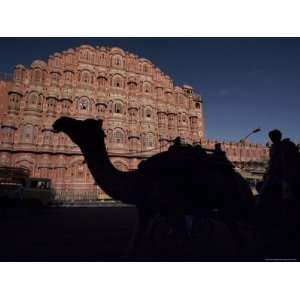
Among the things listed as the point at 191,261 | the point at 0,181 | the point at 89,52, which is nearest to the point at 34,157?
the point at 0,181

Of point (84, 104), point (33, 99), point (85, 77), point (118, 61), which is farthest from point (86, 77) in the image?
point (33, 99)

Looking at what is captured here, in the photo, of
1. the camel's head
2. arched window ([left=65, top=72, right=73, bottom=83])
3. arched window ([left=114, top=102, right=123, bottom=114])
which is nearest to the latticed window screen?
arched window ([left=114, top=102, right=123, bottom=114])

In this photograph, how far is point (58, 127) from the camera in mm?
4078

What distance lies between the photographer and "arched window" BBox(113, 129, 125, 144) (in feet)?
91.2

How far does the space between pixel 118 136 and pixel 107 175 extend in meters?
24.2

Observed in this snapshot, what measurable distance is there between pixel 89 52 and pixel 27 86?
30.7ft

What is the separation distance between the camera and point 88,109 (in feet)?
90.8

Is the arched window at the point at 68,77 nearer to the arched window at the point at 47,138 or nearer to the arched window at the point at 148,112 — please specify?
the arched window at the point at 47,138

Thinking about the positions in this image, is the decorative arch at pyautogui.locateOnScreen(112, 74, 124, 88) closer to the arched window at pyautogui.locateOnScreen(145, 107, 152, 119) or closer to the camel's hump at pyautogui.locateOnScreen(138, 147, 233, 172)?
the arched window at pyautogui.locateOnScreen(145, 107, 152, 119)

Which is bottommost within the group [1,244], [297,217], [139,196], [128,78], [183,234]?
[1,244]

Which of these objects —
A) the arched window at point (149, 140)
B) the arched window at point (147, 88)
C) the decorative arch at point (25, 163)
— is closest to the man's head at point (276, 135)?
the arched window at point (149, 140)

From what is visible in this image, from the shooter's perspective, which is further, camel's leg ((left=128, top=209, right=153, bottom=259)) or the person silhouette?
the person silhouette

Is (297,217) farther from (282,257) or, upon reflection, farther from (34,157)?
(34,157)

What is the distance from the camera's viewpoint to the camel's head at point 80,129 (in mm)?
4078
